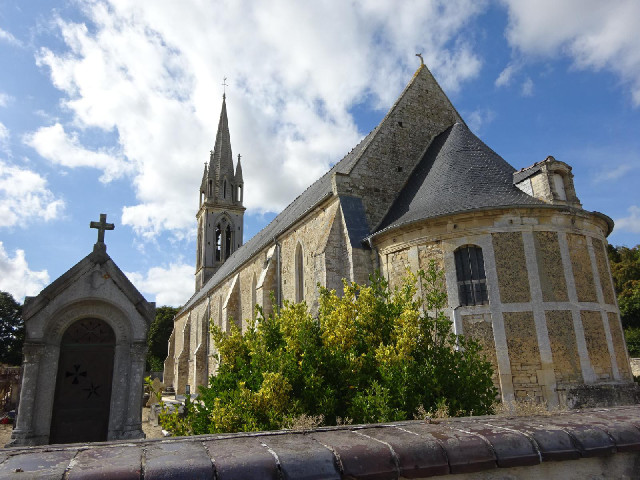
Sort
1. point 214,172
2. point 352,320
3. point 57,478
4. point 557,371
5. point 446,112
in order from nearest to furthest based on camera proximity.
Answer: point 57,478 < point 352,320 < point 557,371 < point 446,112 < point 214,172

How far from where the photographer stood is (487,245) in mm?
10672

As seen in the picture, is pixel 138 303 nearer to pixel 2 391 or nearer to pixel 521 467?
pixel 521 467

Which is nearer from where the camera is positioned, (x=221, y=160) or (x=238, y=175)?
(x=221, y=160)

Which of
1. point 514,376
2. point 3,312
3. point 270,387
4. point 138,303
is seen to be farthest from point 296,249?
point 3,312

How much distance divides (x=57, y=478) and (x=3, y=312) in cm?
5085

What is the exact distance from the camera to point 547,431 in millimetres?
2406

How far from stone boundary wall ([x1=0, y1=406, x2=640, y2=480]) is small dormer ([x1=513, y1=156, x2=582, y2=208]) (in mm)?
9352

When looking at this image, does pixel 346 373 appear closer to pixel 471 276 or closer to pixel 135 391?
pixel 135 391

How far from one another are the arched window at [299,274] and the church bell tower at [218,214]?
23739 millimetres

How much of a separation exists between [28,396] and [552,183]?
1151 centimetres

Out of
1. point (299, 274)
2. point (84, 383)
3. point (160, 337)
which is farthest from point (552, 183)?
point (160, 337)

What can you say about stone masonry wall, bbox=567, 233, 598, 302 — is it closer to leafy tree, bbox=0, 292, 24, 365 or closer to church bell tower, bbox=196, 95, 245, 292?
church bell tower, bbox=196, 95, 245, 292

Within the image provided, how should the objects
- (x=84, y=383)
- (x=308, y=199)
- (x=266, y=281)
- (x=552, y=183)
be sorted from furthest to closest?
(x=308, y=199) < (x=266, y=281) < (x=552, y=183) < (x=84, y=383)

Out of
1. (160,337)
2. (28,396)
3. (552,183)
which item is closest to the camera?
(28,396)
